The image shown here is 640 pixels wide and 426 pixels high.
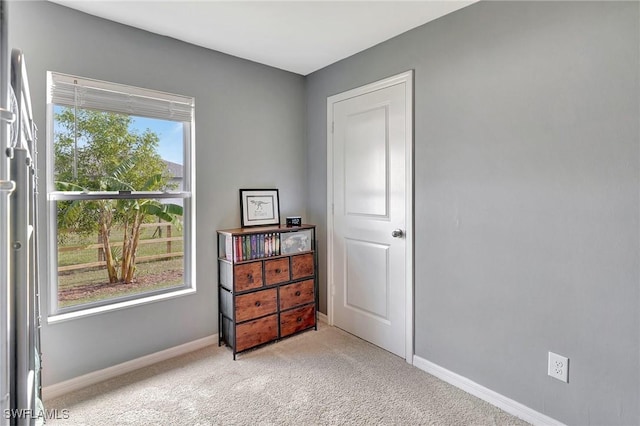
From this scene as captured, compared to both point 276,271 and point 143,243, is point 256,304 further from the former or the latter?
point 143,243

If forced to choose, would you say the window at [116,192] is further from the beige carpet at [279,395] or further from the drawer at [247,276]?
the beige carpet at [279,395]

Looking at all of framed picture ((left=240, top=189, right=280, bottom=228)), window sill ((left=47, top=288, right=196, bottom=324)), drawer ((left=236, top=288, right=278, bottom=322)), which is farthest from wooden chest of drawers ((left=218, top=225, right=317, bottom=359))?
window sill ((left=47, top=288, right=196, bottom=324))

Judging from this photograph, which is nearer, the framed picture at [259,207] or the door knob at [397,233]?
the door knob at [397,233]

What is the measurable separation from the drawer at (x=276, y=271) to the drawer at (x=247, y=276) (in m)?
0.06

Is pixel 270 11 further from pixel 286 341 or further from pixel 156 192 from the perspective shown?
pixel 286 341

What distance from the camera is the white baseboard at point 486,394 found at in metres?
1.82

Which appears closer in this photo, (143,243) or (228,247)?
(143,243)

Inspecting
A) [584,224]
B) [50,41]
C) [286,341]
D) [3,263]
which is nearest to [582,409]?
[584,224]

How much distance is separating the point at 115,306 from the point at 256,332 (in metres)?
1.00

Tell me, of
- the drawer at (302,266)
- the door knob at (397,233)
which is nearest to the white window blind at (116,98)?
the drawer at (302,266)

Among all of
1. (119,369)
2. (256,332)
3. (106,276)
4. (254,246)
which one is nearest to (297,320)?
(256,332)

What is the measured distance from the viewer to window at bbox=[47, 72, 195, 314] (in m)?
2.14

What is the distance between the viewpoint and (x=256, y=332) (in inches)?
105

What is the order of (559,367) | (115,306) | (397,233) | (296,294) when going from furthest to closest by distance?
(296,294) < (397,233) < (115,306) < (559,367)
